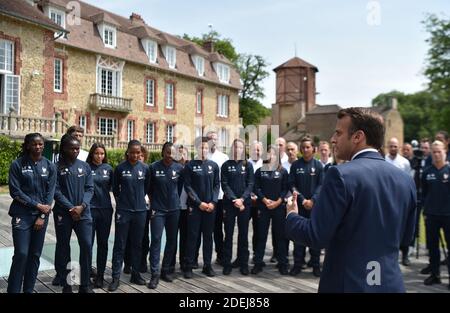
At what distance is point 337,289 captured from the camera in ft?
8.15

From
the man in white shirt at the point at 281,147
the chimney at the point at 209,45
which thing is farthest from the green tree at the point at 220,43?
the man in white shirt at the point at 281,147

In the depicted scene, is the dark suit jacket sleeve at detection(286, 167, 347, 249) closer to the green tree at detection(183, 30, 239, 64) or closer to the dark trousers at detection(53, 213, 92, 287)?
the dark trousers at detection(53, 213, 92, 287)

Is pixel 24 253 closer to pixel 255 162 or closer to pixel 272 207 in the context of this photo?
pixel 272 207

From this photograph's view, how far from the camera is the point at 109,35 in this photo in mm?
29750

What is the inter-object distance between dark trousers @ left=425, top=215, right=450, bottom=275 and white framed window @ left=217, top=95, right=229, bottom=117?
3346cm

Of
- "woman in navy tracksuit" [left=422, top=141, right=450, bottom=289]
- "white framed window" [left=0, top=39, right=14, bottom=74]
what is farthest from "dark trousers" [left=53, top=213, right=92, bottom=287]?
"white framed window" [left=0, top=39, right=14, bottom=74]

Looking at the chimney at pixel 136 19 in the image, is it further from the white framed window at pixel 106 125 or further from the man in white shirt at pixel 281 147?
the man in white shirt at pixel 281 147

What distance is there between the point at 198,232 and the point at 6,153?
1347 centimetres

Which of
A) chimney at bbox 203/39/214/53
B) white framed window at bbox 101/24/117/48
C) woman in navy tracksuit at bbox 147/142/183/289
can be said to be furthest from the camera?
chimney at bbox 203/39/214/53

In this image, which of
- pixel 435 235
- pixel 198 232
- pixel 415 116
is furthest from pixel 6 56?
pixel 415 116

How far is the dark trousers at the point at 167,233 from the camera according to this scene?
5967 mm

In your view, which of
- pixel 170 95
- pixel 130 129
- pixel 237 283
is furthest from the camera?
pixel 170 95

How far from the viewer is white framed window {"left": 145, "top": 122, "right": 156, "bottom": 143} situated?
32781mm

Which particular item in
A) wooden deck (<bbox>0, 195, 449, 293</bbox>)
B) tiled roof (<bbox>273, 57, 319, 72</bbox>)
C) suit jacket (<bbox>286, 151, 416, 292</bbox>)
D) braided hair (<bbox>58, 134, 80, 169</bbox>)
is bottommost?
wooden deck (<bbox>0, 195, 449, 293</bbox>)
